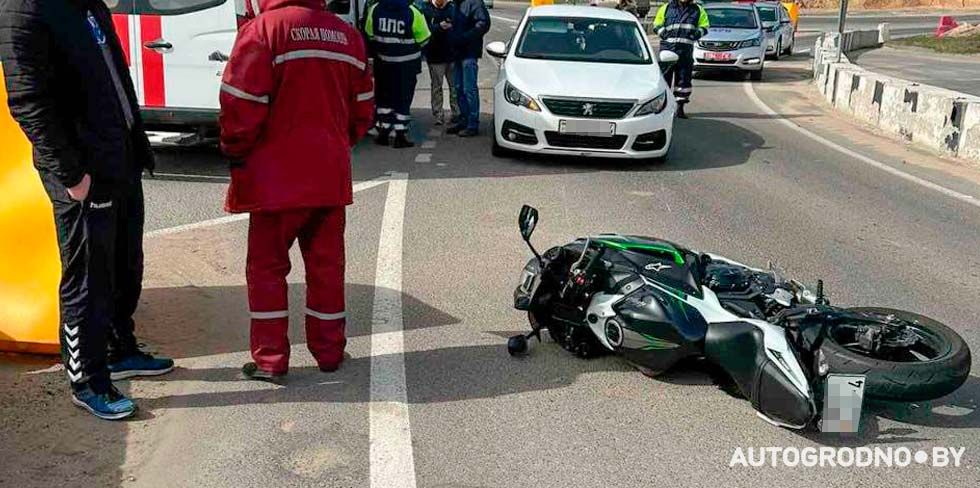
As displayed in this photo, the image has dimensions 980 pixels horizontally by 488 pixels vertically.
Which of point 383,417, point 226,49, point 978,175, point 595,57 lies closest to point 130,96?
point 383,417

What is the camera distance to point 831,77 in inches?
653

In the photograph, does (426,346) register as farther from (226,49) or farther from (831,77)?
(831,77)

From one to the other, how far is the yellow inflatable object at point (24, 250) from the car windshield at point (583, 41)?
7.13 meters

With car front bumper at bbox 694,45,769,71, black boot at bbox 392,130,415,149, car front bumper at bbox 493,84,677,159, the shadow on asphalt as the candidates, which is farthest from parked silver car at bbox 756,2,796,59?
the shadow on asphalt

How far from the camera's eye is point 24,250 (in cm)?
471

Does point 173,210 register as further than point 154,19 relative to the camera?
No

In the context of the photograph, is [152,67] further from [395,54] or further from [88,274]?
[88,274]

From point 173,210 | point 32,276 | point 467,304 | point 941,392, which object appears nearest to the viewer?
point 941,392

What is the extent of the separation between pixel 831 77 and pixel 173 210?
40.0ft

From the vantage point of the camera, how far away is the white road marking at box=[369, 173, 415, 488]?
3.79 metres

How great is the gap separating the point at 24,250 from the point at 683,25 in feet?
37.8

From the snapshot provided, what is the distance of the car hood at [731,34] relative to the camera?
20.8m

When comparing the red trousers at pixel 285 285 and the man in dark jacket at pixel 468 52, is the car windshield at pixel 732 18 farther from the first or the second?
the red trousers at pixel 285 285

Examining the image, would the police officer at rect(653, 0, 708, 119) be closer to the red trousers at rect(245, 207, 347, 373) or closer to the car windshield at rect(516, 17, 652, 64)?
the car windshield at rect(516, 17, 652, 64)
